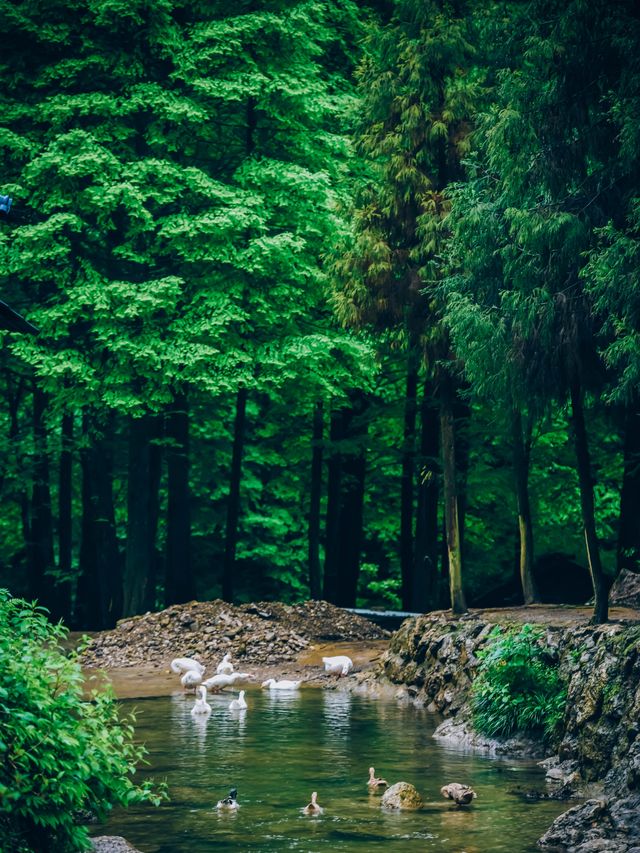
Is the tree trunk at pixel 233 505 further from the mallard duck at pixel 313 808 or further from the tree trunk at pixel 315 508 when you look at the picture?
the mallard duck at pixel 313 808

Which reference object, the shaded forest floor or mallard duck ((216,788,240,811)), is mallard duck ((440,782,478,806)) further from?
the shaded forest floor

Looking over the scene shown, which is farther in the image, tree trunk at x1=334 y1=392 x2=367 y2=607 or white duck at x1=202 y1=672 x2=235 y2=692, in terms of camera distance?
tree trunk at x1=334 y1=392 x2=367 y2=607

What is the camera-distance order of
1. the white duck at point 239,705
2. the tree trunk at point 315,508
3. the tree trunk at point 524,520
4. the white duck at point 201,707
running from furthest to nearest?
the tree trunk at point 315,508
the tree trunk at point 524,520
the white duck at point 239,705
the white duck at point 201,707

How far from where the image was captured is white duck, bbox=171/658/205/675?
82.2 feet

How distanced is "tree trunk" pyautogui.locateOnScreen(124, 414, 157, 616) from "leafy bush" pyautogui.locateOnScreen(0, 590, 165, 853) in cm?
2038

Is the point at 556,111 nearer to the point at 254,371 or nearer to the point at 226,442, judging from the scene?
the point at 254,371

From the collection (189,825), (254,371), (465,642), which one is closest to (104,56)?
(254,371)

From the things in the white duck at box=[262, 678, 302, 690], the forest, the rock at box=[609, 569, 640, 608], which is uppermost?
the forest

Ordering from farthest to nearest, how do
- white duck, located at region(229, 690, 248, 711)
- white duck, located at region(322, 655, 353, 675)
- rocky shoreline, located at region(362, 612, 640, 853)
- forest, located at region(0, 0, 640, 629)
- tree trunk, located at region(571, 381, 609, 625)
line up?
1. white duck, located at region(322, 655, 353, 675)
2. white duck, located at region(229, 690, 248, 711)
3. tree trunk, located at region(571, 381, 609, 625)
4. forest, located at region(0, 0, 640, 629)
5. rocky shoreline, located at region(362, 612, 640, 853)

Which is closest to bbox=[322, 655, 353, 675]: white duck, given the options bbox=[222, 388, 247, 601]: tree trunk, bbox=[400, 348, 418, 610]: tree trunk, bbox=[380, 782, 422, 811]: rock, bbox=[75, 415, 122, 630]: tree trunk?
bbox=[222, 388, 247, 601]: tree trunk

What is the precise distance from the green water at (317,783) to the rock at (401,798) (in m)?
0.14

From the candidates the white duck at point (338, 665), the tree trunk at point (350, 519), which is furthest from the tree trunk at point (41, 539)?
the white duck at point (338, 665)

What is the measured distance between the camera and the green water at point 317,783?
1262 centimetres

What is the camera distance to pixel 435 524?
110 ft
